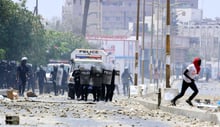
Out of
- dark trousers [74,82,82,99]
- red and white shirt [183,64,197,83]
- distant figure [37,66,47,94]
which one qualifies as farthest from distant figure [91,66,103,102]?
distant figure [37,66,47,94]

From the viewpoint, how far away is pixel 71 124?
75.8 feet

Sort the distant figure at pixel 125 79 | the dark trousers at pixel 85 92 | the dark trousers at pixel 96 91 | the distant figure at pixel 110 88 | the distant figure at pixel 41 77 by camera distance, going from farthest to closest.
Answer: the distant figure at pixel 125 79, the distant figure at pixel 41 77, the dark trousers at pixel 85 92, the dark trousers at pixel 96 91, the distant figure at pixel 110 88

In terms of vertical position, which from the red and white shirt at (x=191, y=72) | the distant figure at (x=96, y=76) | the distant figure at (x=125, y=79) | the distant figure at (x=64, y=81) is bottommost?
the distant figure at (x=125, y=79)

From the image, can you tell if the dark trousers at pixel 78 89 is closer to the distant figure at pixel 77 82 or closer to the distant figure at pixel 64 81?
the distant figure at pixel 77 82

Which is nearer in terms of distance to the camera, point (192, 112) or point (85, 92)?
point (192, 112)

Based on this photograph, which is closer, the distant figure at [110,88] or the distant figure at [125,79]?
the distant figure at [110,88]

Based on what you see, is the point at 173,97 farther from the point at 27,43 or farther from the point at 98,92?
the point at 27,43

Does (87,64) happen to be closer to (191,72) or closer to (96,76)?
(96,76)

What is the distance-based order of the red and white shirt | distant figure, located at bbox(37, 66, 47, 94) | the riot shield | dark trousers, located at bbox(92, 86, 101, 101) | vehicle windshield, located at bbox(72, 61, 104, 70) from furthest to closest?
distant figure, located at bbox(37, 66, 47, 94), vehicle windshield, located at bbox(72, 61, 104, 70), dark trousers, located at bbox(92, 86, 101, 101), the riot shield, the red and white shirt

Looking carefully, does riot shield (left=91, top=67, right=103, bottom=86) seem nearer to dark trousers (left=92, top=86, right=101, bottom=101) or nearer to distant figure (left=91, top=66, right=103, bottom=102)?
distant figure (left=91, top=66, right=103, bottom=102)

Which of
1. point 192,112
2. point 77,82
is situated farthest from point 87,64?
point 192,112

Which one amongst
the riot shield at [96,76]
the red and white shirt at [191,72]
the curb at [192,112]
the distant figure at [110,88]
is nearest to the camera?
the curb at [192,112]

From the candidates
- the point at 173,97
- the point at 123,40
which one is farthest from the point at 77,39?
the point at 173,97

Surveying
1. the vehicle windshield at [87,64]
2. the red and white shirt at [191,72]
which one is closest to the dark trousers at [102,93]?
the vehicle windshield at [87,64]
